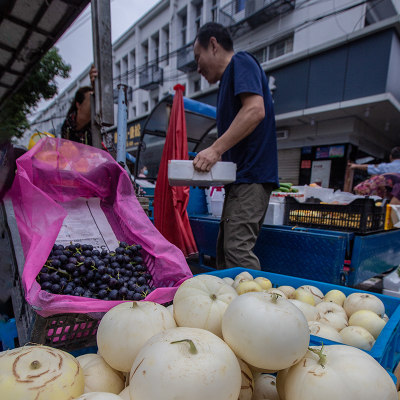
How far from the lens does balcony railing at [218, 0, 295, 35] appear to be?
432 inches

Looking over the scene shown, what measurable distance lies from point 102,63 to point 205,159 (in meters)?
1.34

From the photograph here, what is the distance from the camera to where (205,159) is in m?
1.87

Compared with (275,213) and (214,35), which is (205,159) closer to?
(214,35)

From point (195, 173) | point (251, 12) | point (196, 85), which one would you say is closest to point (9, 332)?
point (195, 173)

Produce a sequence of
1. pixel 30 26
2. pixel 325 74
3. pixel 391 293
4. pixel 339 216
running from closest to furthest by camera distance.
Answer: pixel 339 216
pixel 391 293
pixel 30 26
pixel 325 74

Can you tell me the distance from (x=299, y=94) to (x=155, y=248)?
9.58 meters

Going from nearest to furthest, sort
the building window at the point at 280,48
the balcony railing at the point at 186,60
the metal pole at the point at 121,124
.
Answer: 1. the metal pole at the point at 121,124
2. the building window at the point at 280,48
3. the balcony railing at the point at 186,60

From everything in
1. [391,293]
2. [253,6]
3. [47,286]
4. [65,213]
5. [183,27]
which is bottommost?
[391,293]

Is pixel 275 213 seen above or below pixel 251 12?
below

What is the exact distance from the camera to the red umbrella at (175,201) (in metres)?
3.27

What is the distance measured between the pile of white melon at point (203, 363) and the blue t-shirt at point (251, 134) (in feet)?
4.63

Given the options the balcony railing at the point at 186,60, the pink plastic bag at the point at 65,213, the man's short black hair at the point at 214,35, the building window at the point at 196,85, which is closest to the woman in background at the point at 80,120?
the pink plastic bag at the point at 65,213

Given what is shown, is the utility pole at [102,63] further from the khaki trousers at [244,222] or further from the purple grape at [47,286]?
the purple grape at [47,286]

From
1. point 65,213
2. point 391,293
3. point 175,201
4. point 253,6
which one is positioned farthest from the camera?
point 253,6
